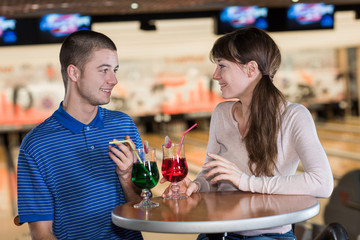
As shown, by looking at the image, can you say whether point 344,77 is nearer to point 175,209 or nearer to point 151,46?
point 151,46

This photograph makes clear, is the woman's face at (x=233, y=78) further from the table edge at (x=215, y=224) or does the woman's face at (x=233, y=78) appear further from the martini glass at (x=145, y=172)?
the table edge at (x=215, y=224)

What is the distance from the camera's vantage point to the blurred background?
4133 mm

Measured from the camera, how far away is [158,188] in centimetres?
566

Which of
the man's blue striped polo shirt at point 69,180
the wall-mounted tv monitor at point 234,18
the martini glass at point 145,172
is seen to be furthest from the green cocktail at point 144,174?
the wall-mounted tv monitor at point 234,18

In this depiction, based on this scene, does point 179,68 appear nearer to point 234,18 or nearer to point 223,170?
point 234,18

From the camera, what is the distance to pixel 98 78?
185 cm

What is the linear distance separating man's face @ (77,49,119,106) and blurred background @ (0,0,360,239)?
2.21 m

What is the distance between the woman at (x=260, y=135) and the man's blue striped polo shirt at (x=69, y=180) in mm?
308

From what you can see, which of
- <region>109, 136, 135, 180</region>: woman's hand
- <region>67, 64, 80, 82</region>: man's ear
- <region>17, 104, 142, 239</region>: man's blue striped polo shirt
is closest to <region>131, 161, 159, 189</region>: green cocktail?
<region>109, 136, 135, 180</region>: woman's hand

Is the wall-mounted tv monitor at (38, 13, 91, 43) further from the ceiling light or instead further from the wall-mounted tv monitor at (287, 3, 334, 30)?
the wall-mounted tv monitor at (287, 3, 334, 30)

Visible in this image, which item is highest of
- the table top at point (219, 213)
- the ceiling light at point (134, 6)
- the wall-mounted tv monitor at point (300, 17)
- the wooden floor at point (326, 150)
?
the ceiling light at point (134, 6)

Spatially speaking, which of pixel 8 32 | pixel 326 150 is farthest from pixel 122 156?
pixel 326 150

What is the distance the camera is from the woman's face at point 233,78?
1827mm

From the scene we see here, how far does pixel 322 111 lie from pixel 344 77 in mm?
880
